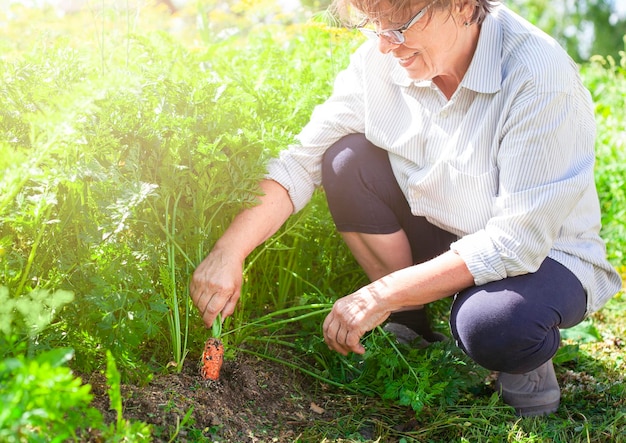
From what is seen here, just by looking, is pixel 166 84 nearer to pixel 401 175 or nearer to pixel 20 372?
pixel 401 175

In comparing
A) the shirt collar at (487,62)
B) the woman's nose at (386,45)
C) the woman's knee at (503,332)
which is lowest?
the woman's knee at (503,332)

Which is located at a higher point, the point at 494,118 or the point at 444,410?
the point at 494,118

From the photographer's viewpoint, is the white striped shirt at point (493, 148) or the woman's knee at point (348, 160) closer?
the white striped shirt at point (493, 148)

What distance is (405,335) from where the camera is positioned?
8.25 ft

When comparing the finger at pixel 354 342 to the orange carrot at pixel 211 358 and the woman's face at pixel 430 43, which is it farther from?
the woman's face at pixel 430 43

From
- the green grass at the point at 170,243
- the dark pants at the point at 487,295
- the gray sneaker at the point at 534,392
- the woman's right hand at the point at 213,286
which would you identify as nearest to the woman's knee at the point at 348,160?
the dark pants at the point at 487,295

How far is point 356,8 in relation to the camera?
6.95 feet

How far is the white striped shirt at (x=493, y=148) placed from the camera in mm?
1997

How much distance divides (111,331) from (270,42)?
5.15ft

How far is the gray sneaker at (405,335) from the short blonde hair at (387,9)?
1.00m

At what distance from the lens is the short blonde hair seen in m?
1.98

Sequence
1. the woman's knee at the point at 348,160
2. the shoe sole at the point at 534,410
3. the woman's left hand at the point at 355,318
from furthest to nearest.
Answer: the woman's knee at the point at 348,160 < the shoe sole at the point at 534,410 < the woman's left hand at the point at 355,318

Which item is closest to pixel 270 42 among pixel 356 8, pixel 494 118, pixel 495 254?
pixel 356 8

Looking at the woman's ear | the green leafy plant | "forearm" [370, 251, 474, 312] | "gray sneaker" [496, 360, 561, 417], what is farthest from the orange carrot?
the woman's ear
